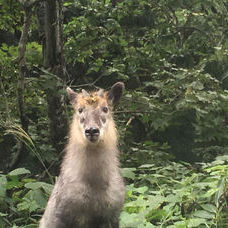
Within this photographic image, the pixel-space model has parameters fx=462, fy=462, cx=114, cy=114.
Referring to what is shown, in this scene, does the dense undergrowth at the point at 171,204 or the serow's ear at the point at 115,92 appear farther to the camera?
the serow's ear at the point at 115,92

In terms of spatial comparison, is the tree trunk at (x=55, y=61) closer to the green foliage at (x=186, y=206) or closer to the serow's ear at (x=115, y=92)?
the green foliage at (x=186, y=206)

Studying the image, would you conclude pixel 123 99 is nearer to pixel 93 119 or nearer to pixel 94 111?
pixel 94 111

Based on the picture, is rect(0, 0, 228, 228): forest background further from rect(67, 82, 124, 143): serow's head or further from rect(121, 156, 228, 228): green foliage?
rect(67, 82, 124, 143): serow's head

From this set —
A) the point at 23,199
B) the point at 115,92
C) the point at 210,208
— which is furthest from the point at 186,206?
Answer: the point at 23,199

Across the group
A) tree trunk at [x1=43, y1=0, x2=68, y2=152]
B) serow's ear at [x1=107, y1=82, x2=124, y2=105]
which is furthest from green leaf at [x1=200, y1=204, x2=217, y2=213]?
tree trunk at [x1=43, y1=0, x2=68, y2=152]

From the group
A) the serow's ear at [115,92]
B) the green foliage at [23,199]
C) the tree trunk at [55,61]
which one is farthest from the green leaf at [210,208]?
the tree trunk at [55,61]

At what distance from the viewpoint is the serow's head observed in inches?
183

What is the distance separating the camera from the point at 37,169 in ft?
30.6

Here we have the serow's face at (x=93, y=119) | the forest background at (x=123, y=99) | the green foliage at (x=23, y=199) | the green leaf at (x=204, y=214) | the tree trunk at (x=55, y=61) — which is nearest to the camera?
the serow's face at (x=93, y=119)

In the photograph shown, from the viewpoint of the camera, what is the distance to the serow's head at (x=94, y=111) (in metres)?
4.66

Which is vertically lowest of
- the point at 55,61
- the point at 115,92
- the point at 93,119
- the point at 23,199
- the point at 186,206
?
the point at 23,199

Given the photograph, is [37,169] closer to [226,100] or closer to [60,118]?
[60,118]

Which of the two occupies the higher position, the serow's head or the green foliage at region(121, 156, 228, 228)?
the serow's head

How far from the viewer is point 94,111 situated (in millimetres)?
4914
